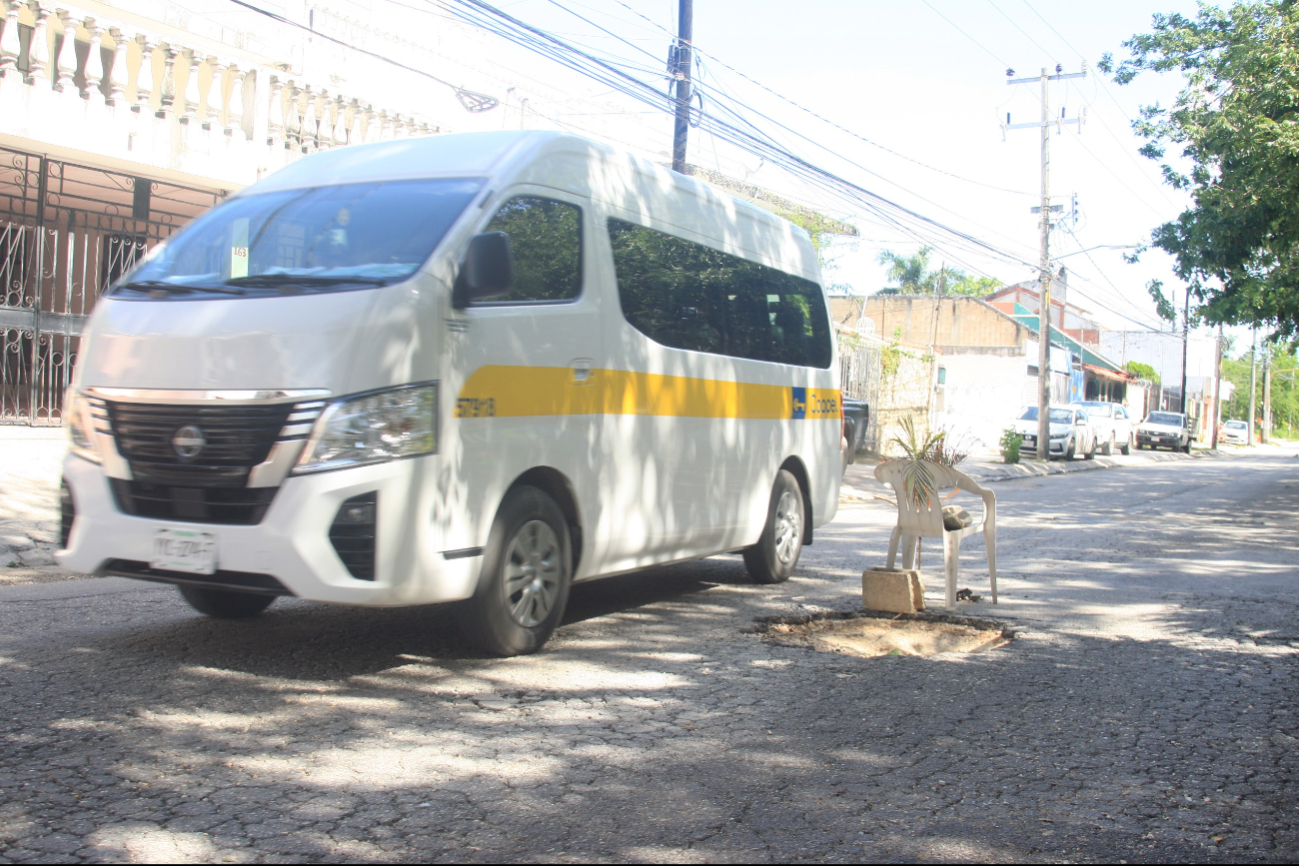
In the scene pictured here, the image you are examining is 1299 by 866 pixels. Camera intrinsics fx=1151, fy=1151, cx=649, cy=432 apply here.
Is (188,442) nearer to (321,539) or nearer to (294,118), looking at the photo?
(321,539)

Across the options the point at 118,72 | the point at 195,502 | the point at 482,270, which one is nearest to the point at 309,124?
the point at 118,72

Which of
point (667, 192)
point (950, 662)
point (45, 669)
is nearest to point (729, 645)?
point (950, 662)

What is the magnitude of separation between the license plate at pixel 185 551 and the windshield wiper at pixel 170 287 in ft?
3.58

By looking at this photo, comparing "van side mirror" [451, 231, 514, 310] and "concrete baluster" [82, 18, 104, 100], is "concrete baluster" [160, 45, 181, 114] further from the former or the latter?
"van side mirror" [451, 231, 514, 310]

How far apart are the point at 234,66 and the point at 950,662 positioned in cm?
1118

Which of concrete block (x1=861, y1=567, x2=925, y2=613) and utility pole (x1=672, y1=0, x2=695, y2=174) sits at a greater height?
utility pole (x1=672, y1=0, x2=695, y2=174)

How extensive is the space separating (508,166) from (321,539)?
6.83 feet

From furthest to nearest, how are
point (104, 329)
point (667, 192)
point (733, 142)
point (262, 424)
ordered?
1. point (733, 142)
2. point (667, 192)
3. point (104, 329)
4. point (262, 424)

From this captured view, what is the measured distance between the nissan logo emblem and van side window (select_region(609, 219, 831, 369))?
7.89 feet

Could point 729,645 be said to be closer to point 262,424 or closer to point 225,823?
point 262,424

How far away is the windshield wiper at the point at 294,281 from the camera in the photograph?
504cm

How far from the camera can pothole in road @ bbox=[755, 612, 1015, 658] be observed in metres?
6.43

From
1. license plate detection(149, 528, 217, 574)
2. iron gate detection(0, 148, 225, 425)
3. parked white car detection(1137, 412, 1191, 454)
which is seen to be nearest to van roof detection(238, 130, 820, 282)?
license plate detection(149, 528, 217, 574)

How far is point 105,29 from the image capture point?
40.0 ft
